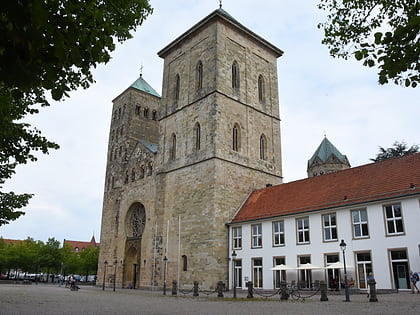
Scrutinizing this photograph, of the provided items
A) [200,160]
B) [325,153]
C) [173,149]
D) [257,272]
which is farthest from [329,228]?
[325,153]

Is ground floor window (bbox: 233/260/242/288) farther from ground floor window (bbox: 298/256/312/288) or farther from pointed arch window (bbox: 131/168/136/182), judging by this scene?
pointed arch window (bbox: 131/168/136/182)

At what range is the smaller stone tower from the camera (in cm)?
5462

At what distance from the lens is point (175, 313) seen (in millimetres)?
10984

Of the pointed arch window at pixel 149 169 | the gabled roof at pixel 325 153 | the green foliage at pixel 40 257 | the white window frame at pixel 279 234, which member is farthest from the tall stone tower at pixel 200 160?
the gabled roof at pixel 325 153

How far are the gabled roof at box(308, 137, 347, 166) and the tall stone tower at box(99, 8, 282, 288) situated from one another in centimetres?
2317

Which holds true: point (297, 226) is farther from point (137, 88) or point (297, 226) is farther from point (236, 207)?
point (137, 88)

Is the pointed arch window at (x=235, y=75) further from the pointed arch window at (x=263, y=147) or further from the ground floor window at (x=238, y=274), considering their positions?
the ground floor window at (x=238, y=274)

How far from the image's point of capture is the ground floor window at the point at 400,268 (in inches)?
733

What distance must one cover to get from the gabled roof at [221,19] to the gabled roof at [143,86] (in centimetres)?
852

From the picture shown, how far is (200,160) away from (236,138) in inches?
147

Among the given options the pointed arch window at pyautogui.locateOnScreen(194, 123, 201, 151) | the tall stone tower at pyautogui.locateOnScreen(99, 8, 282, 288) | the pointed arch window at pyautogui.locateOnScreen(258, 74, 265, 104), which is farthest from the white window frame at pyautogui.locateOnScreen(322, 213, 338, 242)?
the pointed arch window at pyautogui.locateOnScreen(258, 74, 265, 104)

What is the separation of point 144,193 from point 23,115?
73.6 feet

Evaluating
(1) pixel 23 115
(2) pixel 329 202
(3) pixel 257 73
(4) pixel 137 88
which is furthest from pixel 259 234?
(4) pixel 137 88

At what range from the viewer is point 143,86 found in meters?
46.9
